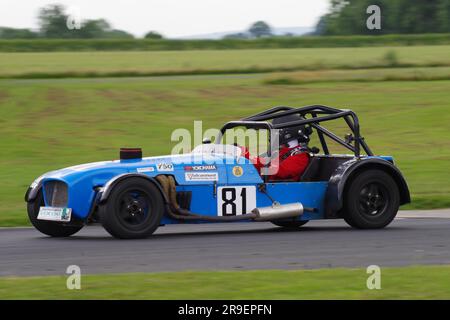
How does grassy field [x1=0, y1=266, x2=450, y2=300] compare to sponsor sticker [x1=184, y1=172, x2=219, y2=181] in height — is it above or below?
below

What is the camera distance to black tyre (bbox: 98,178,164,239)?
11.2 m

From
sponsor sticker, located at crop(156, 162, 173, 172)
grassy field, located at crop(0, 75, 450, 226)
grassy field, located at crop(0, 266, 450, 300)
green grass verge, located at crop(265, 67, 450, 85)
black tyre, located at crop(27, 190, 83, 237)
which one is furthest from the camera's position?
green grass verge, located at crop(265, 67, 450, 85)

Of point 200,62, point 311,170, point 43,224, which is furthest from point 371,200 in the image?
point 200,62

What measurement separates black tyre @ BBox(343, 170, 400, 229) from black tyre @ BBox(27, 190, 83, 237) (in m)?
3.36

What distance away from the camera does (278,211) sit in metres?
12.2

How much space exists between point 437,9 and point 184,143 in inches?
2540

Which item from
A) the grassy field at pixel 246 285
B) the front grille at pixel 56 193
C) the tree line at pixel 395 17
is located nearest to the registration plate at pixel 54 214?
the front grille at pixel 56 193

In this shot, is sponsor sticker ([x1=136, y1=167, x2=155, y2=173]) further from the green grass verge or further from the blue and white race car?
the green grass verge

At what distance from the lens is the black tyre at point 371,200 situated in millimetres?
12438

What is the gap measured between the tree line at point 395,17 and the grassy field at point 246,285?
244ft

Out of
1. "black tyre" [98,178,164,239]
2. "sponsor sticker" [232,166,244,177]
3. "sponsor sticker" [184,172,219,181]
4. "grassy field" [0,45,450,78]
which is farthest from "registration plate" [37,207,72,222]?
"grassy field" [0,45,450,78]

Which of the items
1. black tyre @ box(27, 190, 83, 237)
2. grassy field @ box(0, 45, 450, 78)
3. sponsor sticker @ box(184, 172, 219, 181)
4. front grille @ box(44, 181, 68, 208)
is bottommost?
black tyre @ box(27, 190, 83, 237)

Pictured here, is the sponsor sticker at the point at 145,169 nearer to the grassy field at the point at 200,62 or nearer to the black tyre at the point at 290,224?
the black tyre at the point at 290,224
